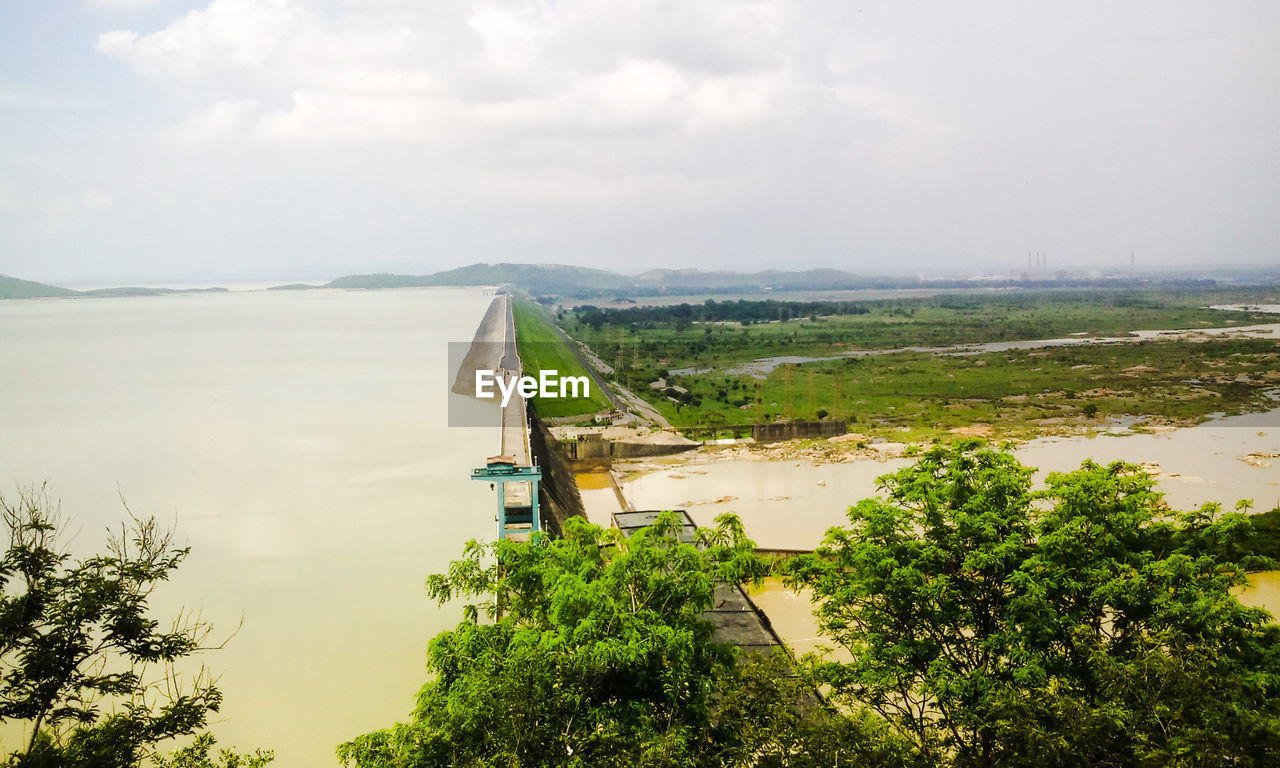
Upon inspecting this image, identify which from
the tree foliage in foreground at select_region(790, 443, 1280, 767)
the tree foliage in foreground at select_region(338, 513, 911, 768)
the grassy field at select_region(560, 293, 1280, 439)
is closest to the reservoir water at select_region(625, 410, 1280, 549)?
the grassy field at select_region(560, 293, 1280, 439)

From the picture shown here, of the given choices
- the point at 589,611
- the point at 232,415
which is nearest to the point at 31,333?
the point at 232,415

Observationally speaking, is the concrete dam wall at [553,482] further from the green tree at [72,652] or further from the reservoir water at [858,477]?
the green tree at [72,652]

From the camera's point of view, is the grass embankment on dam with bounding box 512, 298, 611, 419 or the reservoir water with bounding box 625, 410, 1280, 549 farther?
the grass embankment on dam with bounding box 512, 298, 611, 419

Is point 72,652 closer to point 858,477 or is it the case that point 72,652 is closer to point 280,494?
point 280,494

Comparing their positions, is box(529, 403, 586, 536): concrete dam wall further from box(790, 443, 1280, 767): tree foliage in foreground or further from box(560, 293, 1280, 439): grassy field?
box(790, 443, 1280, 767): tree foliage in foreground

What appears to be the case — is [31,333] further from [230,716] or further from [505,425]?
[230,716]
